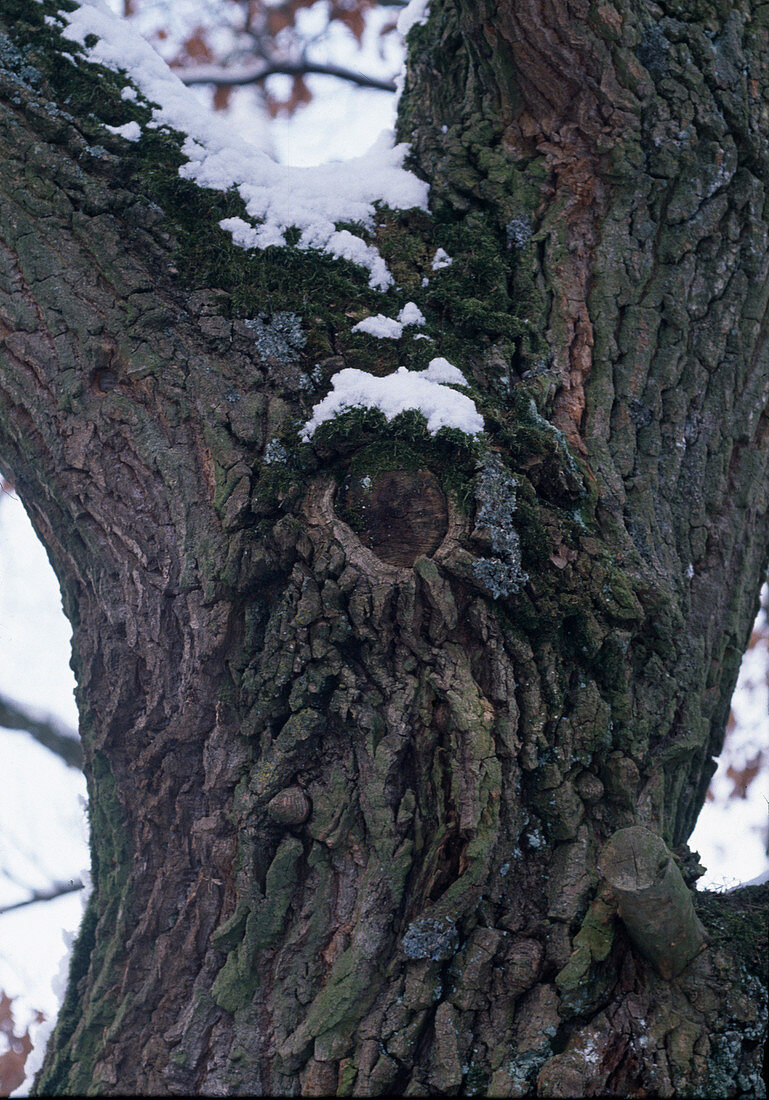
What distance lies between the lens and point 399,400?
167 cm

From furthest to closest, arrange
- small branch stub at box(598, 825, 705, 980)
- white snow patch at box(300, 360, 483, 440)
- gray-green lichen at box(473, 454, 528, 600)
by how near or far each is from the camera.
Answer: white snow patch at box(300, 360, 483, 440) → gray-green lichen at box(473, 454, 528, 600) → small branch stub at box(598, 825, 705, 980)

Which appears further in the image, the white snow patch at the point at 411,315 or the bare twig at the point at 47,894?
the bare twig at the point at 47,894

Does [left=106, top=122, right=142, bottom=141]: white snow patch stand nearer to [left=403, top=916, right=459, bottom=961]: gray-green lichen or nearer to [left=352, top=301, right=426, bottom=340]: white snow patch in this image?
[left=352, top=301, right=426, bottom=340]: white snow patch

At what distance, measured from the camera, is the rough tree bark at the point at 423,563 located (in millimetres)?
1393

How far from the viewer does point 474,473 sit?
1620mm

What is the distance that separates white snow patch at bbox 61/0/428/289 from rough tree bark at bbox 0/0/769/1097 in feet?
0.25

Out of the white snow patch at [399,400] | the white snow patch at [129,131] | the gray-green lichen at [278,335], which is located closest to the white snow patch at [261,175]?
the white snow patch at [129,131]

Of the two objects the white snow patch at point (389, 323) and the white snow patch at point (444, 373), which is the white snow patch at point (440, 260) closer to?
the white snow patch at point (389, 323)

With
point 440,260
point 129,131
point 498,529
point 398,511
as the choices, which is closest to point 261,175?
point 129,131

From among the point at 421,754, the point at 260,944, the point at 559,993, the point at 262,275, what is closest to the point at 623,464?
the point at 421,754

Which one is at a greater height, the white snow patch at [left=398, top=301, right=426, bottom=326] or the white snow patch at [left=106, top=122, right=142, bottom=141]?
the white snow patch at [left=106, top=122, right=142, bottom=141]

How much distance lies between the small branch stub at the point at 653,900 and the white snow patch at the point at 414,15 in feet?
8.16

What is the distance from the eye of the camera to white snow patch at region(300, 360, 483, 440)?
5.43 ft

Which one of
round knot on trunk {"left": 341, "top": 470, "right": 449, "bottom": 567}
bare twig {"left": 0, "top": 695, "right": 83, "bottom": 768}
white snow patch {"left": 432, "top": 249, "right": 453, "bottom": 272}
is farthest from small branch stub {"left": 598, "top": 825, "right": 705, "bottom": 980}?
bare twig {"left": 0, "top": 695, "right": 83, "bottom": 768}
